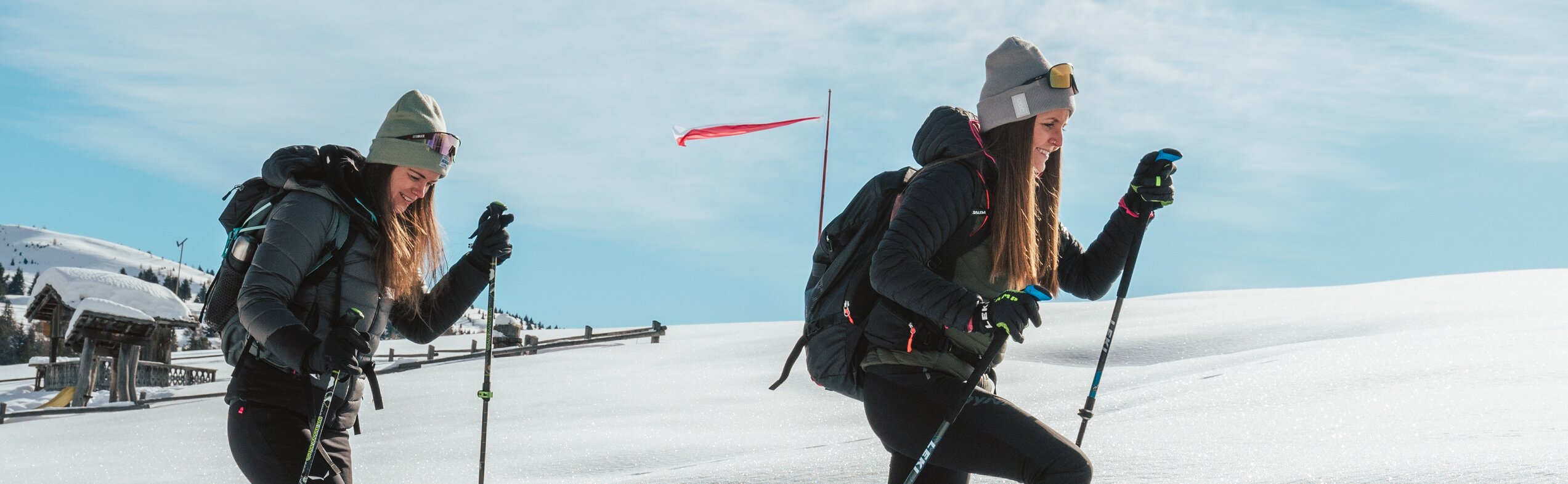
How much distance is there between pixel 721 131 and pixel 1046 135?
12.9m

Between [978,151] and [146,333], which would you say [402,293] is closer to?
[978,151]

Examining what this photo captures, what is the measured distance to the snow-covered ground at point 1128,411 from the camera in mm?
5727

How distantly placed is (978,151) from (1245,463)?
126 inches

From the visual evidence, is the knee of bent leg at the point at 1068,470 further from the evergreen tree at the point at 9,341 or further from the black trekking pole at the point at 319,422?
the evergreen tree at the point at 9,341

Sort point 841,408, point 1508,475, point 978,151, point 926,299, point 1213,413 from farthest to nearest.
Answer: point 841,408, point 1213,413, point 1508,475, point 978,151, point 926,299

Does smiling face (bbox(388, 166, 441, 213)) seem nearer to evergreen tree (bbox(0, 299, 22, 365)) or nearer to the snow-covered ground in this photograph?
the snow-covered ground

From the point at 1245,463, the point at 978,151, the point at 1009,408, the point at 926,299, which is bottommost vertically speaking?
the point at 1245,463

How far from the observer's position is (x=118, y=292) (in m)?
20.8

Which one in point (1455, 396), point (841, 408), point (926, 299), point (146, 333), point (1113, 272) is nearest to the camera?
point (926, 299)

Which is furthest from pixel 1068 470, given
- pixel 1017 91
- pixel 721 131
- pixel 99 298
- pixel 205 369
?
pixel 205 369

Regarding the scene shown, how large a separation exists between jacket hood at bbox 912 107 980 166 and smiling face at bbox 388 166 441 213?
151 cm

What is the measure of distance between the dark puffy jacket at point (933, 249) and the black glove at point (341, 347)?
1.36m

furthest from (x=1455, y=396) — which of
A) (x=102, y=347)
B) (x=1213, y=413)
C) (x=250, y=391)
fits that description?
(x=102, y=347)

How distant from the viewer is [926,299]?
2783 millimetres
